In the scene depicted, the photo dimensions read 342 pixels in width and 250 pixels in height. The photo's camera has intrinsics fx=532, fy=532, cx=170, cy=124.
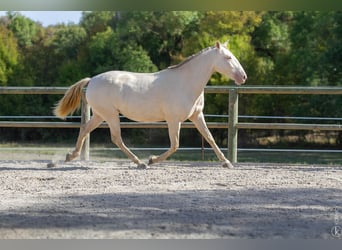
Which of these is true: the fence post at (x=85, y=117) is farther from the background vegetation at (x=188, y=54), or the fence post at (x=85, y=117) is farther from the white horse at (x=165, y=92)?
the background vegetation at (x=188, y=54)

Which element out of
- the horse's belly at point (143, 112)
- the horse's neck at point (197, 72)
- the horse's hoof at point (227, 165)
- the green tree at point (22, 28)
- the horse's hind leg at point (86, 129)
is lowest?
the horse's hoof at point (227, 165)

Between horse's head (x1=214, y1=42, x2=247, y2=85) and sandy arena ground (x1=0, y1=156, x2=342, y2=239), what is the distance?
3.49 feet

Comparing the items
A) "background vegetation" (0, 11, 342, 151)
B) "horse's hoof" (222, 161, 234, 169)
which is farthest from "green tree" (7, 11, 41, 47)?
"horse's hoof" (222, 161, 234, 169)

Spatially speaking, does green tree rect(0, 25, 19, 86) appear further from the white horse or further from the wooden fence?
the white horse

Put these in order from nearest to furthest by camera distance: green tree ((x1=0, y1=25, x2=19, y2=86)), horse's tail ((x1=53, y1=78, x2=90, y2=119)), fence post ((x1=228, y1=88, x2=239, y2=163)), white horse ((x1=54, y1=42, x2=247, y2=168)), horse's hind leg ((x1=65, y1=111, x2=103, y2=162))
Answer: white horse ((x1=54, y1=42, x2=247, y2=168)) < horse's hind leg ((x1=65, y1=111, x2=103, y2=162)) < horse's tail ((x1=53, y1=78, x2=90, y2=119)) < fence post ((x1=228, y1=88, x2=239, y2=163)) < green tree ((x1=0, y1=25, x2=19, y2=86))

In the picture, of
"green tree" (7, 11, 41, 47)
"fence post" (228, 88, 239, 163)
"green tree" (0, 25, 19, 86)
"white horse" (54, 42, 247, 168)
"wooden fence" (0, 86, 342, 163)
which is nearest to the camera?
"white horse" (54, 42, 247, 168)

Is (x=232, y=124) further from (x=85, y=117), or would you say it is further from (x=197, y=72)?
(x=85, y=117)

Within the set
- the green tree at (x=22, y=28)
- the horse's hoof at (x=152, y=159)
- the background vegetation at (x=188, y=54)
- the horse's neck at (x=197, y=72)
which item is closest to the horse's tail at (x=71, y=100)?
the horse's hoof at (x=152, y=159)

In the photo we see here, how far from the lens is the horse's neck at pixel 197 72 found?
6112 mm

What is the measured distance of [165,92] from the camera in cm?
606

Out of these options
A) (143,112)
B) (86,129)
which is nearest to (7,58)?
(86,129)

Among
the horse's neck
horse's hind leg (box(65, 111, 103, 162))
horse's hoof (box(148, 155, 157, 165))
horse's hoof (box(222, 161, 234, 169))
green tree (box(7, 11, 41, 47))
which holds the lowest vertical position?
horse's hoof (box(222, 161, 234, 169))

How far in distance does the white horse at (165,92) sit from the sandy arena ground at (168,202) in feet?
A: 1.90

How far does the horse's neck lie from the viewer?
20.1ft
